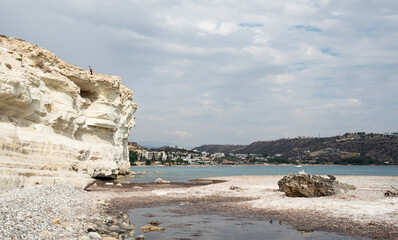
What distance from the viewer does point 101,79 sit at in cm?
4131

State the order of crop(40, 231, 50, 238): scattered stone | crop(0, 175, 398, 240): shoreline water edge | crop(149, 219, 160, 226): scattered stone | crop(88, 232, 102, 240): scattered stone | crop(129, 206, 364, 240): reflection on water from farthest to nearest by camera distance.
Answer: crop(149, 219, 160, 226): scattered stone
crop(129, 206, 364, 240): reflection on water
crop(88, 232, 102, 240): scattered stone
crop(0, 175, 398, 240): shoreline water edge
crop(40, 231, 50, 238): scattered stone

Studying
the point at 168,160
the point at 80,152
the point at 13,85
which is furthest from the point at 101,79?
the point at 168,160

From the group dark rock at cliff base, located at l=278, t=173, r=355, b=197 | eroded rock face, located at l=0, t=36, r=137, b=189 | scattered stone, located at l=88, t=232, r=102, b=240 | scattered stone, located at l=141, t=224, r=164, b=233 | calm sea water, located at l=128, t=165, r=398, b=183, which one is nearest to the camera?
scattered stone, located at l=88, t=232, r=102, b=240

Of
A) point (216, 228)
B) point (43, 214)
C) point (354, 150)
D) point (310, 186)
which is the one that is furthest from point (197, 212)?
point (354, 150)

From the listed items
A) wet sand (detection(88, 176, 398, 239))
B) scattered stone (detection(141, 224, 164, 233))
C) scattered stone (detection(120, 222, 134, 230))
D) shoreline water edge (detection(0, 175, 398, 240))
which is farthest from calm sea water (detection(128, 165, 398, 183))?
scattered stone (detection(141, 224, 164, 233))

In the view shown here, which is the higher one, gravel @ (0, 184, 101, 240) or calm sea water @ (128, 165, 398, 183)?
gravel @ (0, 184, 101, 240)

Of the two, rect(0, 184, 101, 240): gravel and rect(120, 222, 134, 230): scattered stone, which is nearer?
rect(0, 184, 101, 240): gravel

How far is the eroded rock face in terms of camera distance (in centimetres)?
2130

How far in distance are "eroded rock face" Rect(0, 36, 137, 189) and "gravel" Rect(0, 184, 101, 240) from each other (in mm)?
2831

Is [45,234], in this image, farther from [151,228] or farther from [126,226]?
[151,228]

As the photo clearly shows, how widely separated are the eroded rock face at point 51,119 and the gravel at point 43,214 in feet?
9.29

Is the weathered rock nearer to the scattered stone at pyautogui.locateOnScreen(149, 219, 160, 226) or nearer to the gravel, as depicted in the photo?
the scattered stone at pyautogui.locateOnScreen(149, 219, 160, 226)

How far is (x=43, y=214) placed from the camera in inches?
486

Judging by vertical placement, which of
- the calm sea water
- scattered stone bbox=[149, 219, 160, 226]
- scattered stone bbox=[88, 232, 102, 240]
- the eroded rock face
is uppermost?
the eroded rock face
